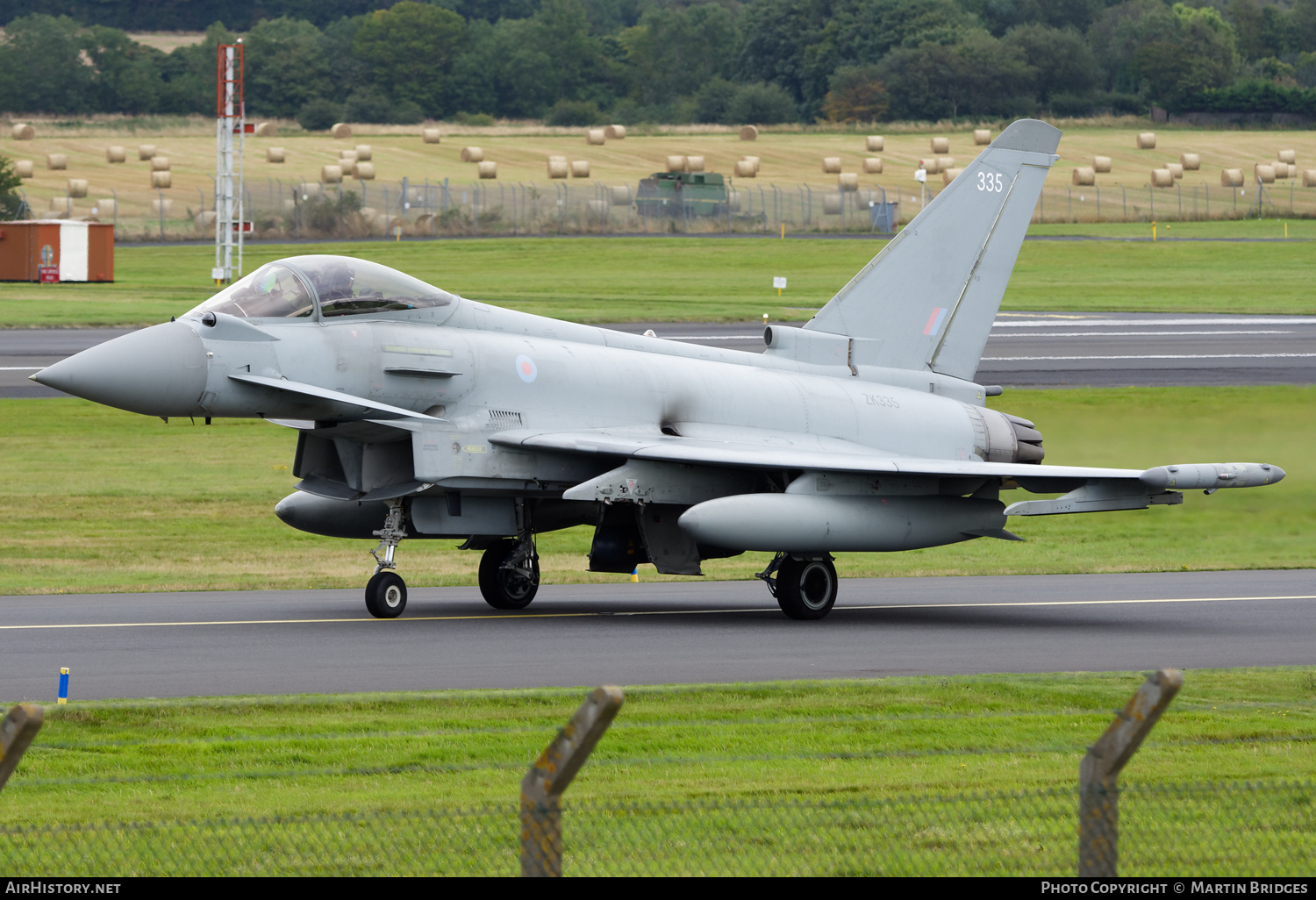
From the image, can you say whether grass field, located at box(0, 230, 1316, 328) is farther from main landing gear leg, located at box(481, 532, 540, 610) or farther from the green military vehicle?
main landing gear leg, located at box(481, 532, 540, 610)

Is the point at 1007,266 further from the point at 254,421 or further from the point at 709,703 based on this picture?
the point at 254,421

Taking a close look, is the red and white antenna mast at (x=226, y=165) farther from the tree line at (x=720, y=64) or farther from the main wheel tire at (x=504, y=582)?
the tree line at (x=720, y=64)

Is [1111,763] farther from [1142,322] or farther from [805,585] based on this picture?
[1142,322]

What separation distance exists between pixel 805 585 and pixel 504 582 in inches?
132

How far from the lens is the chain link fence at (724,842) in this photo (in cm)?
793

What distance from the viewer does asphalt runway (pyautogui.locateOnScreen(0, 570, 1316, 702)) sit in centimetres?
1393

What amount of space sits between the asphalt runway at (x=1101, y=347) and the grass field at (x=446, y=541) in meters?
9.25

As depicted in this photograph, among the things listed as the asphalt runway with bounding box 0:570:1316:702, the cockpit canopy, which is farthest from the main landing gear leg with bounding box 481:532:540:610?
the cockpit canopy

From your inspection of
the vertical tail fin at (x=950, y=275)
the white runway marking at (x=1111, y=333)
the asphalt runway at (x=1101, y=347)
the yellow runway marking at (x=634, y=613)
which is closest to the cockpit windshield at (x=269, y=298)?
the yellow runway marking at (x=634, y=613)

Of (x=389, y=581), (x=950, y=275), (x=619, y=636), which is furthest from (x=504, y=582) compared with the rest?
(x=950, y=275)

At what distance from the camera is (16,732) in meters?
5.97

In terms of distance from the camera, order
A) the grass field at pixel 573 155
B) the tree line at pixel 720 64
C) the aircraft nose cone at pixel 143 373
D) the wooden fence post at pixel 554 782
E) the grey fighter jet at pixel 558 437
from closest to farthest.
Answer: the wooden fence post at pixel 554 782, the aircraft nose cone at pixel 143 373, the grey fighter jet at pixel 558 437, the grass field at pixel 573 155, the tree line at pixel 720 64

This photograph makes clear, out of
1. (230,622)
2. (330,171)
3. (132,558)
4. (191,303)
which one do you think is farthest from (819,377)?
(330,171)

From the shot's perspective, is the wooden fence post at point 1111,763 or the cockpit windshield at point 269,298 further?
the cockpit windshield at point 269,298
